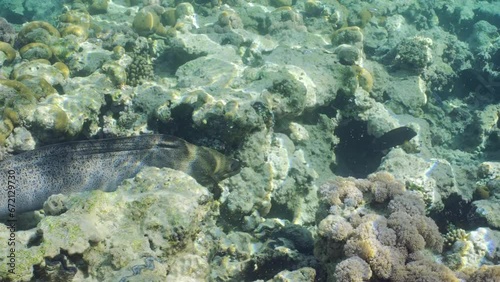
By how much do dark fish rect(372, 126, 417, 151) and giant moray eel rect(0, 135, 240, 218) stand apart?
11.1 ft

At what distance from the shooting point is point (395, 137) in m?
6.92

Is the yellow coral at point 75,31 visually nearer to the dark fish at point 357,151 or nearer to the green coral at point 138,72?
the green coral at point 138,72

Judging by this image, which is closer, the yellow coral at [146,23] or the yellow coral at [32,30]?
the yellow coral at [32,30]

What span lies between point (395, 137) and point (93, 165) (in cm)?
538

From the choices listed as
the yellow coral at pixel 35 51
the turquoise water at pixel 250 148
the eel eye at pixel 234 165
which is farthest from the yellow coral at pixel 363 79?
the yellow coral at pixel 35 51

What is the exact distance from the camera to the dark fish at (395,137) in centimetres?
688

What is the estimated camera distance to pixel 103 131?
17.8ft

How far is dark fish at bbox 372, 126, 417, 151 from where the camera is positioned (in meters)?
6.88

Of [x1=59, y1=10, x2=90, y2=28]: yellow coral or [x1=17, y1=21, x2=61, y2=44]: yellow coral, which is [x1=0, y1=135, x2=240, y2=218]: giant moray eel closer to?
[x1=17, y1=21, x2=61, y2=44]: yellow coral

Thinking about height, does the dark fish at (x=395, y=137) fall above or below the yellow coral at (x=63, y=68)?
below

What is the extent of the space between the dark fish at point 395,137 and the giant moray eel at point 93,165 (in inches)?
134

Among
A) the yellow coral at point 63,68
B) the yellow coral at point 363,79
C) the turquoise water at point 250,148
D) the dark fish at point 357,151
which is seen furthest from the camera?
the yellow coral at point 363,79

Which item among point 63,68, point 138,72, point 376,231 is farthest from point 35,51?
point 376,231

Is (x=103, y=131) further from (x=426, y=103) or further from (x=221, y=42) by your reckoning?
(x=426, y=103)
